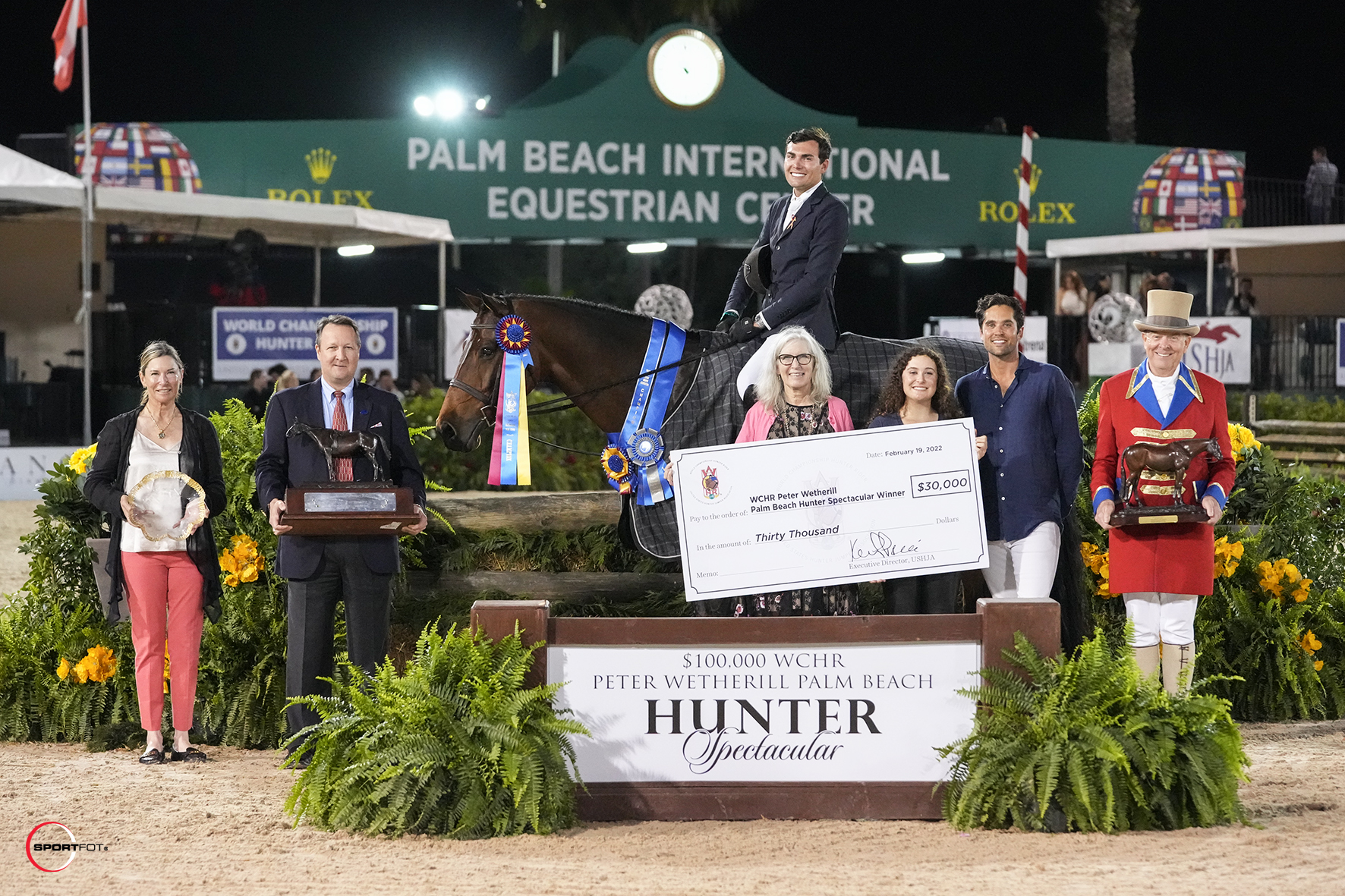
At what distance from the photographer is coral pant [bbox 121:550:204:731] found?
680 cm

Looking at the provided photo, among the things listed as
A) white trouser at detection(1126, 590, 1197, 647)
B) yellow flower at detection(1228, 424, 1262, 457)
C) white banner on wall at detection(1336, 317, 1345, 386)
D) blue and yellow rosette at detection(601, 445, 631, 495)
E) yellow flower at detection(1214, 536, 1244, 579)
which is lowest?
white trouser at detection(1126, 590, 1197, 647)

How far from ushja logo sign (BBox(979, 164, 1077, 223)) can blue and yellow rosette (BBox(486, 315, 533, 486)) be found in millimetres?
15734

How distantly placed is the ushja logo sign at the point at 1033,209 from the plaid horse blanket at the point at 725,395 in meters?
15.1

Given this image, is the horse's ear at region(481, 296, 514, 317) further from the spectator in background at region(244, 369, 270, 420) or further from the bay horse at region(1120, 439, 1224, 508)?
the spectator in background at region(244, 369, 270, 420)

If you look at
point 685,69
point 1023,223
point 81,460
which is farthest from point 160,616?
point 685,69

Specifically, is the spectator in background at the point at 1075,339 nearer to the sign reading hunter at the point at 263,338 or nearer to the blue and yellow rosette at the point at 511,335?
the sign reading hunter at the point at 263,338

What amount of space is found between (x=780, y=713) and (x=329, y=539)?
198 cm

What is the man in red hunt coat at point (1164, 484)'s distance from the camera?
6133mm

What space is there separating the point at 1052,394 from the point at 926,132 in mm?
15946

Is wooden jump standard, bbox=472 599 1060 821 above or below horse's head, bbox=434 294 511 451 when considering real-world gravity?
below

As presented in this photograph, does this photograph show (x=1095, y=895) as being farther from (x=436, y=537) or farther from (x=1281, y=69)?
(x=1281, y=69)

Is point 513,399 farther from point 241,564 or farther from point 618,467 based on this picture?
point 241,564

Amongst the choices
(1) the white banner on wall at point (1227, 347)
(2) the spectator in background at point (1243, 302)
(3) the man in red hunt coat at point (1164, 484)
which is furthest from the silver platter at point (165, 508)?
(2) the spectator in background at point (1243, 302)

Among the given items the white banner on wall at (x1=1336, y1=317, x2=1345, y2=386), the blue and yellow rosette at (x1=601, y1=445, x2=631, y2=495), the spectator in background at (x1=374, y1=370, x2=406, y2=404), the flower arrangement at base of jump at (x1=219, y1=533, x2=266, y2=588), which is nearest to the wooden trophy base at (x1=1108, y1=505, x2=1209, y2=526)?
the blue and yellow rosette at (x1=601, y1=445, x2=631, y2=495)
